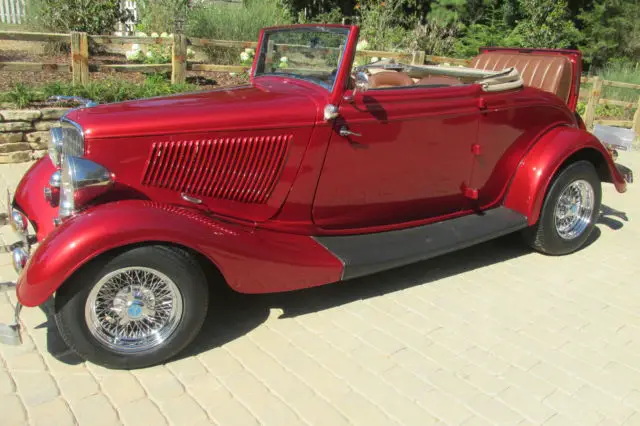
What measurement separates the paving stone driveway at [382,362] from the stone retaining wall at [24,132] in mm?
2716

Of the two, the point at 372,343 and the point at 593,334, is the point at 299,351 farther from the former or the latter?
the point at 593,334

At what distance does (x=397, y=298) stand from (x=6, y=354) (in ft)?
7.63

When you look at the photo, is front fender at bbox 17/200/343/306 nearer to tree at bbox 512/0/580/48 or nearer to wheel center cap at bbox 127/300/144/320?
wheel center cap at bbox 127/300/144/320

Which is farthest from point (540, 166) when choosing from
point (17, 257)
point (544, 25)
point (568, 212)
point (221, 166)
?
point (544, 25)

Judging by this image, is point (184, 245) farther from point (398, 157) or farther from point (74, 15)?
point (74, 15)

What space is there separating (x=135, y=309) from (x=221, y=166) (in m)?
0.89

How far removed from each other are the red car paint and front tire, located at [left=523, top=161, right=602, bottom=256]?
9.0 inches

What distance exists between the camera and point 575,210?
4801mm

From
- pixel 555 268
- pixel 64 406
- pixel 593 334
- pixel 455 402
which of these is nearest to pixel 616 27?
pixel 555 268

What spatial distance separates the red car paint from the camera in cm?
290

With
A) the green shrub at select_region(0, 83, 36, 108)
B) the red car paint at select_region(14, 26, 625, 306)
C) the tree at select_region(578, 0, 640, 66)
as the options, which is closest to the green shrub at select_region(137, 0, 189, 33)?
the green shrub at select_region(0, 83, 36, 108)

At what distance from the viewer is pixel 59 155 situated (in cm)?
327

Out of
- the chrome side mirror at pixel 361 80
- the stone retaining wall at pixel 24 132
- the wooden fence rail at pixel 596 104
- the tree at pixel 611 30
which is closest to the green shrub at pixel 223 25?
the stone retaining wall at pixel 24 132

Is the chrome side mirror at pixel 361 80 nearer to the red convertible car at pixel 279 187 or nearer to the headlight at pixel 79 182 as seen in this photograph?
the red convertible car at pixel 279 187
